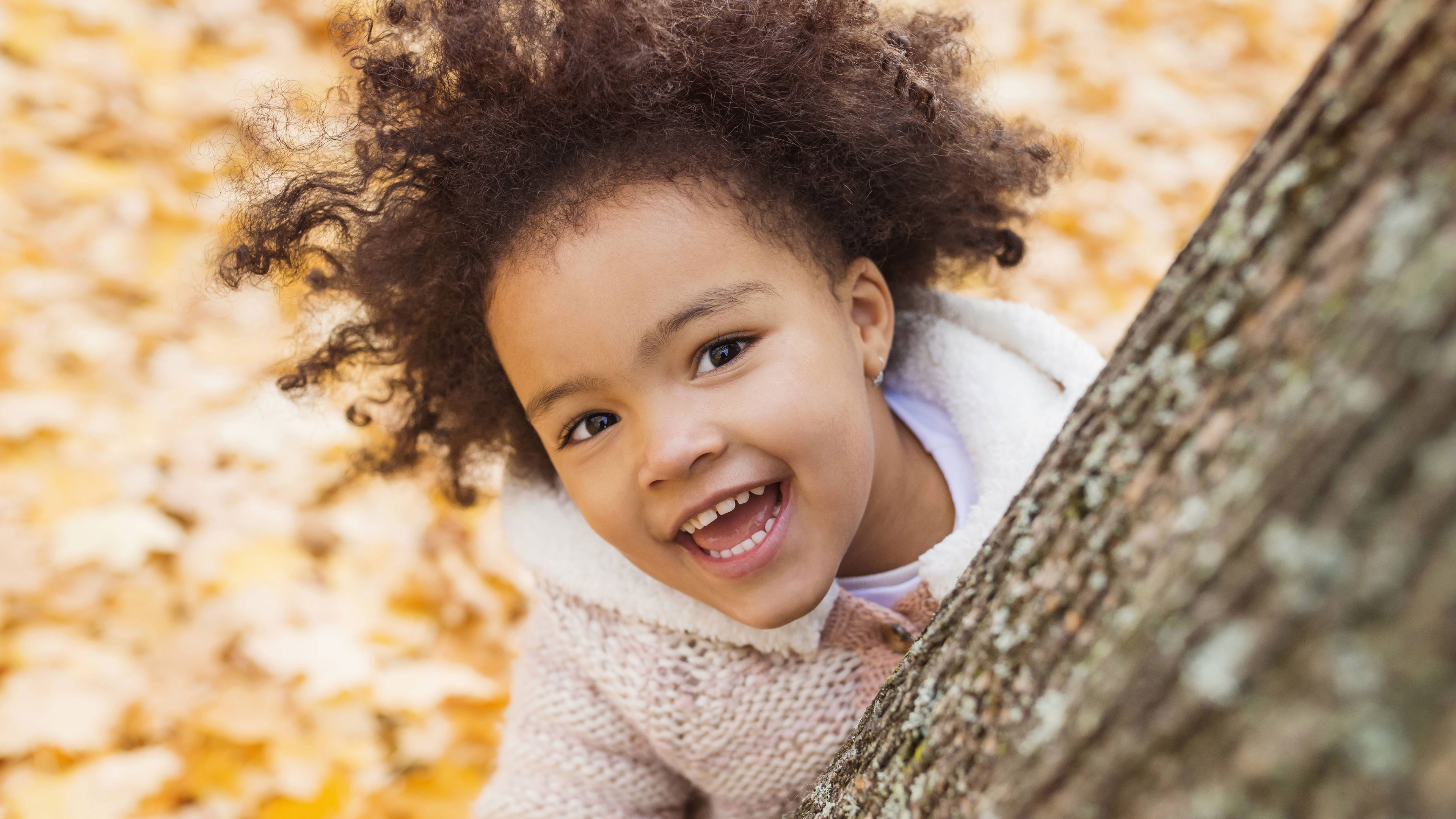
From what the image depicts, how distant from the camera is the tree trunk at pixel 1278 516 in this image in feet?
1.09

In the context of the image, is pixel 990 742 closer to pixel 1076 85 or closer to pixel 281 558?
pixel 281 558

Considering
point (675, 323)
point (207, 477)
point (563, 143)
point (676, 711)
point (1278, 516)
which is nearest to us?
point (1278, 516)

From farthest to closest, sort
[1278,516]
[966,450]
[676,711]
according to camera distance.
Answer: [966,450] → [676,711] → [1278,516]

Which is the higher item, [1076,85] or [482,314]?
[1076,85]

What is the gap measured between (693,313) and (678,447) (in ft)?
0.44

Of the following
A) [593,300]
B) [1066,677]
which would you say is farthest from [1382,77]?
[593,300]

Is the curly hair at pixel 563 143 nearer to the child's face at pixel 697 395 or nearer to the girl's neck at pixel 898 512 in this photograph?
the child's face at pixel 697 395

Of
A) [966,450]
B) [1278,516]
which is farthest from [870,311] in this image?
[1278,516]

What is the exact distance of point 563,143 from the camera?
105 centimetres

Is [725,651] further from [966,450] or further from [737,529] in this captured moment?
[966,450]

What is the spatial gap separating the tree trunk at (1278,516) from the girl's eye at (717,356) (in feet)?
1.59

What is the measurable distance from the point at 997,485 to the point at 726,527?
0.35 m

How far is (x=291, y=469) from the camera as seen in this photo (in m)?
1.89

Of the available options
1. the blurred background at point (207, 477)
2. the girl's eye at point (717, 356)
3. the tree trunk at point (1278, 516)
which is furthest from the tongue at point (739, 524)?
the blurred background at point (207, 477)
